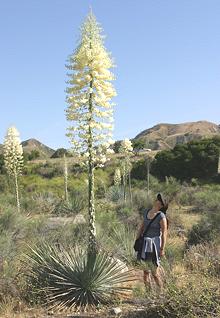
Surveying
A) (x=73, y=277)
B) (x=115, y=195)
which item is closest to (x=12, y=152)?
(x=115, y=195)

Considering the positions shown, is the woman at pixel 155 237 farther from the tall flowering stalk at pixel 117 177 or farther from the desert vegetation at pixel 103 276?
the tall flowering stalk at pixel 117 177

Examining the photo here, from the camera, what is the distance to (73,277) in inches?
239

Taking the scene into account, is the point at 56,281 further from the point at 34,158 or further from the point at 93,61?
the point at 34,158

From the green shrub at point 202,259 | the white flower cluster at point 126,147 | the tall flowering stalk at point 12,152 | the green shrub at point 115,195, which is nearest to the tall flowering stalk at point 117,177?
the green shrub at point 115,195

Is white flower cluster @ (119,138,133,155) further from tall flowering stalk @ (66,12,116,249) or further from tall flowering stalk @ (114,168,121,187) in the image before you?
tall flowering stalk @ (66,12,116,249)

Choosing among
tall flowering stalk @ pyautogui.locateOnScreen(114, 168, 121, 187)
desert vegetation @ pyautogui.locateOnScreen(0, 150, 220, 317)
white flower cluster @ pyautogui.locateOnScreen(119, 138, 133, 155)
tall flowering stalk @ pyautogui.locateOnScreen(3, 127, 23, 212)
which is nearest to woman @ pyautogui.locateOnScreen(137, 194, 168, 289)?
desert vegetation @ pyautogui.locateOnScreen(0, 150, 220, 317)

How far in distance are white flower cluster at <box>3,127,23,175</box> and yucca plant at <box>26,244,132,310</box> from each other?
8893mm

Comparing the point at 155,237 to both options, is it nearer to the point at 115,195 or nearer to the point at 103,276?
the point at 103,276

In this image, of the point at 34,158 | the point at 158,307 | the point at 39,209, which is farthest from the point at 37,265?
the point at 34,158

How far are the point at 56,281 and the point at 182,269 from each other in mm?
2030

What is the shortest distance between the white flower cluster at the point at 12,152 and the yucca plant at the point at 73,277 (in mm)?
8893

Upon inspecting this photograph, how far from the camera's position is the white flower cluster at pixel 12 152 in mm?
15023

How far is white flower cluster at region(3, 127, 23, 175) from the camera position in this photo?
15.0m

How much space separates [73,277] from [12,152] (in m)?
9.49
